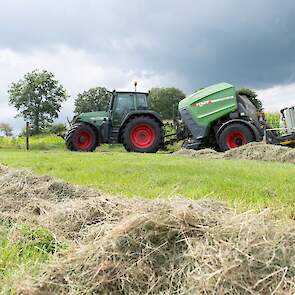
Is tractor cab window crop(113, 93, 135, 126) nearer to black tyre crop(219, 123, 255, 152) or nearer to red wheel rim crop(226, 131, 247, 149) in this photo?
black tyre crop(219, 123, 255, 152)

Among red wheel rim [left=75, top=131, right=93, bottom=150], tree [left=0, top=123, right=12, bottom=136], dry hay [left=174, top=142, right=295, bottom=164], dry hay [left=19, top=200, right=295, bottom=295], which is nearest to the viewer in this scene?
dry hay [left=19, top=200, right=295, bottom=295]

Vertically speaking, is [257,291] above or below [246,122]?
below

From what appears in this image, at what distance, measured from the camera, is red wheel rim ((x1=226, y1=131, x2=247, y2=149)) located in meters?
16.2

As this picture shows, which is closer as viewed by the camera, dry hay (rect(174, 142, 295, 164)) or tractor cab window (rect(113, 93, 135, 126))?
dry hay (rect(174, 142, 295, 164))

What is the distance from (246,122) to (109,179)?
9404 millimetres

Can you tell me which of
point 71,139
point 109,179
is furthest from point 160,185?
point 71,139

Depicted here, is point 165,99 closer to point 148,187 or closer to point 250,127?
point 250,127

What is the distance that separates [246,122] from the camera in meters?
16.2

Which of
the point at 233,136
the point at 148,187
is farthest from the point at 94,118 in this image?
the point at 148,187

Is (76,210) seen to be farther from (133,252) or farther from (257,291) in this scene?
(257,291)

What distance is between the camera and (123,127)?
17469mm

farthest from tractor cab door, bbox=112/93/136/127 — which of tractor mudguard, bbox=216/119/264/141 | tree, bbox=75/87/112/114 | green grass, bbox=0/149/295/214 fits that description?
tree, bbox=75/87/112/114

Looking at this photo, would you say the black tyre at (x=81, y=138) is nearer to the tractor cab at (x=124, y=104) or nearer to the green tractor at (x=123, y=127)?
the green tractor at (x=123, y=127)

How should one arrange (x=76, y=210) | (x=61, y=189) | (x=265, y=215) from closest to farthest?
(x=265, y=215)
(x=76, y=210)
(x=61, y=189)
